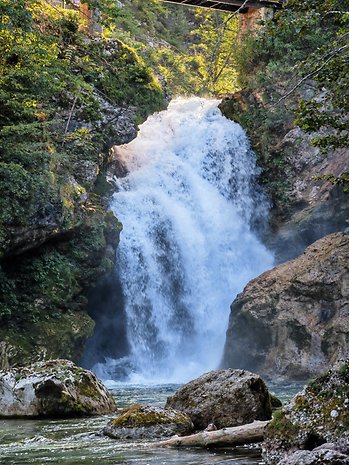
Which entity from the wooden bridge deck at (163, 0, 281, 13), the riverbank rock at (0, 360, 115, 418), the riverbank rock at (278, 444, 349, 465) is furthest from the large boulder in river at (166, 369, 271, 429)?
the wooden bridge deck at (163, 0, 281, 13)

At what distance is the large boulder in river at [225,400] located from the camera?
27.2 feet

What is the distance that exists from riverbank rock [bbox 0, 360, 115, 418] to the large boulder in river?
6.32 ft

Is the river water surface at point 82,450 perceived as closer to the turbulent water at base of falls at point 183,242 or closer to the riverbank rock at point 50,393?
the riverbank rock at point 50,393

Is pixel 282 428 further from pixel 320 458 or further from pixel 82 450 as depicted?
pixel 82 450

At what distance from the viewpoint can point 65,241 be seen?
1798 cm

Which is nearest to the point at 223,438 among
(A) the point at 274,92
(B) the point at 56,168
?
(B) the point at 56,168

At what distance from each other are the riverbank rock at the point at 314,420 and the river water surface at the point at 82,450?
0.28 m

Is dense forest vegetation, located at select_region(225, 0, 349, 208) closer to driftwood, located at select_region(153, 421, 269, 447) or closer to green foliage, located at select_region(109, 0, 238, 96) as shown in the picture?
green foliage, located at select_region(109, 0, 238, 96)

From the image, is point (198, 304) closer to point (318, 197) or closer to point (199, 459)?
point (318, 197)

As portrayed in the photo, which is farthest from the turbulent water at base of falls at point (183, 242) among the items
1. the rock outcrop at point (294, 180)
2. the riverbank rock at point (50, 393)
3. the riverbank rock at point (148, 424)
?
the riverbank rock at point (148, 424)

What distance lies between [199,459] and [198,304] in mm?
15099

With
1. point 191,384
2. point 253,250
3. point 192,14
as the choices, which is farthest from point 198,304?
point 192,14

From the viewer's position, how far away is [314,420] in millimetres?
5789

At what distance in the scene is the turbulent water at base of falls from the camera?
20.0 m
